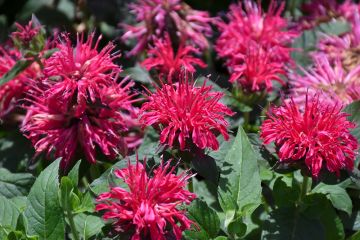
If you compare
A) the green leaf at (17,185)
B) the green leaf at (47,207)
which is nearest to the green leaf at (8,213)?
the green leaf at (47,207)

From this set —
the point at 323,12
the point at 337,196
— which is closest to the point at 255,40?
the point at 323,12

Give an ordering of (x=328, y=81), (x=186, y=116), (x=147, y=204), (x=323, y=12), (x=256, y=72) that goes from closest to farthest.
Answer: (x=147, y=204) < (x=186, y=116) < (x=256, y=72) < (x=328, y=81) < (x=323, y=12)

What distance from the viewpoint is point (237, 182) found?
1076mm

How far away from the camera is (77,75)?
3.73ft

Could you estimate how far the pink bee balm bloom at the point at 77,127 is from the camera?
1134 millimetres

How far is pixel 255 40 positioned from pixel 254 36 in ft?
0.03

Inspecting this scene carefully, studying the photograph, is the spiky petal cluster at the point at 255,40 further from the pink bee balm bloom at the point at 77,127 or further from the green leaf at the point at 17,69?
the green leaf at the point at 17,69

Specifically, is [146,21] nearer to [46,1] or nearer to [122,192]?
[46,1]

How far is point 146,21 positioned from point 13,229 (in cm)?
72

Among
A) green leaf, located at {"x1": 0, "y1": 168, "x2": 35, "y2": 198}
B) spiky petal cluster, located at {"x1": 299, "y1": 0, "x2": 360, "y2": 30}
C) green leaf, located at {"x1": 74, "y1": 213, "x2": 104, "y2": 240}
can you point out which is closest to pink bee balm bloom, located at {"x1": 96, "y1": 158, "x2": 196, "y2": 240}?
green leaf, located at {"x1": 74, "y1": 213, "x2": 104, "y2": 240}

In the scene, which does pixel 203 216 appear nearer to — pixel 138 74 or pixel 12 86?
pixel 138 74

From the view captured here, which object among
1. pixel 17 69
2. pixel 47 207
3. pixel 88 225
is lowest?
pixel 88 225

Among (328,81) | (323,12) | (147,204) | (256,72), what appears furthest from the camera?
(323,12)

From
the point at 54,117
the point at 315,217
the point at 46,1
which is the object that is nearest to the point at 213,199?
the point at 315,217
